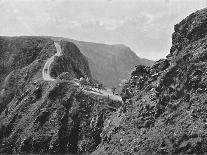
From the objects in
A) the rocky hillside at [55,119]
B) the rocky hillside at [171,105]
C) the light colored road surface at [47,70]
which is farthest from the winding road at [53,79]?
the rocky hillside at [171,105]

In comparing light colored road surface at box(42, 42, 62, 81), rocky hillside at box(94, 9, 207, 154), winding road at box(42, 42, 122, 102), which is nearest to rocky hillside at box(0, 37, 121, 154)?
winding road at box(42, 42, 122, 102)

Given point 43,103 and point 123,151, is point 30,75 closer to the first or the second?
point 43,103

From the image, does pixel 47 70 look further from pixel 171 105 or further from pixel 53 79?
pixel 171 105

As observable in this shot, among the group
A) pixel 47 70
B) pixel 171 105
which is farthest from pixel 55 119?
pixel 171 105

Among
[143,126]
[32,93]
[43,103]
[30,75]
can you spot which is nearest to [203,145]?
[143,126]

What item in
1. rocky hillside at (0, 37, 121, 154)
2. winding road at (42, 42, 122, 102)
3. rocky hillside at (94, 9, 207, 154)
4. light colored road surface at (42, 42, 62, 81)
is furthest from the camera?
light colored road surface at (42, 42, 62, 81)

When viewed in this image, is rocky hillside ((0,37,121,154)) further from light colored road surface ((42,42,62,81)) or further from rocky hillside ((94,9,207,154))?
rocky hillside ((94,9,207,154))

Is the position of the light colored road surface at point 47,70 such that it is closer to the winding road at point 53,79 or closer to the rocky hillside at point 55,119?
the winding road at point 53,79

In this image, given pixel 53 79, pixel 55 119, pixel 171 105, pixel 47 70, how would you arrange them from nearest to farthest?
pixel 171 105, pixel 55 119, pixel 53 79, pixel 47 70

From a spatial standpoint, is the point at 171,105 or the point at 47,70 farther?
the point at 47,70
